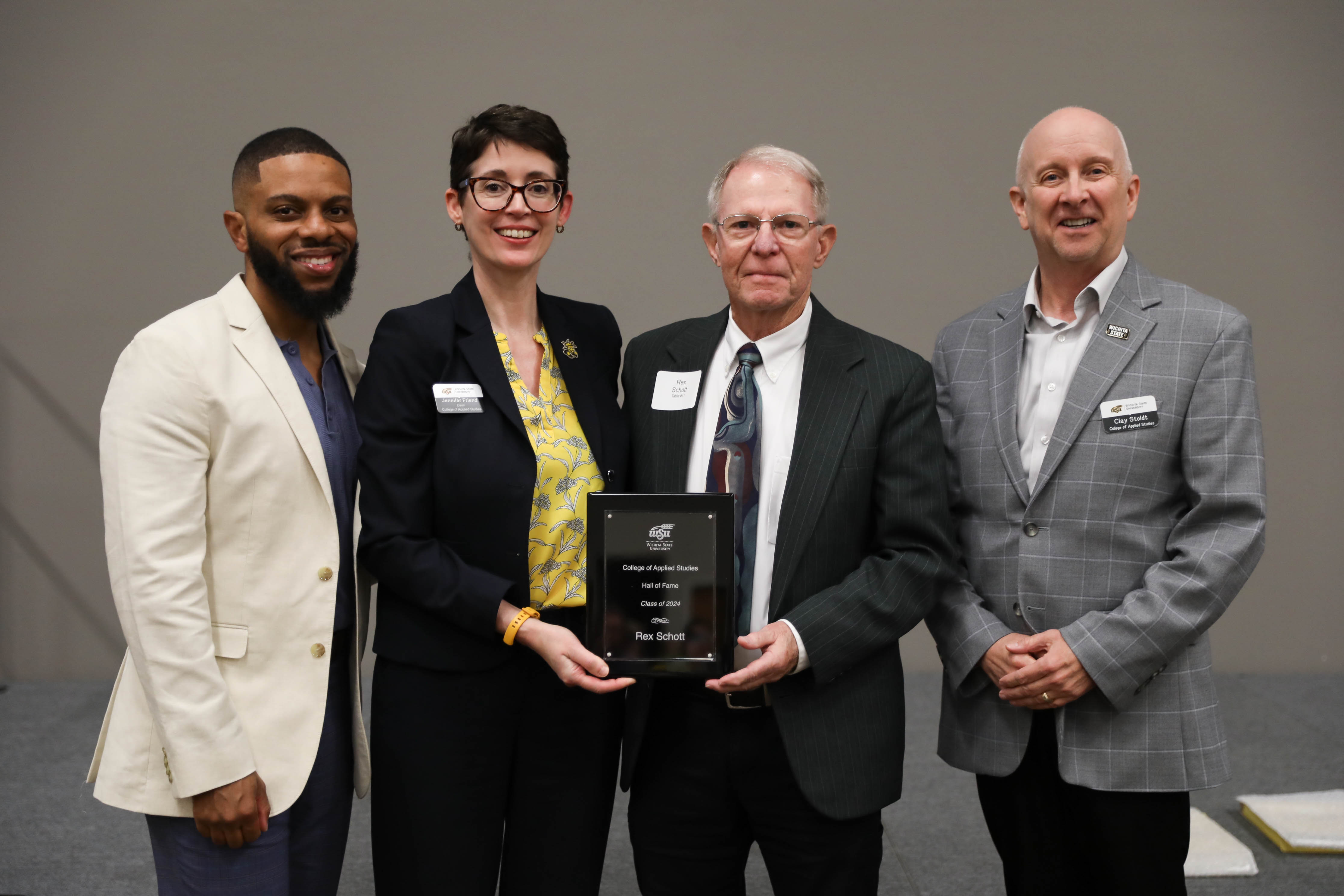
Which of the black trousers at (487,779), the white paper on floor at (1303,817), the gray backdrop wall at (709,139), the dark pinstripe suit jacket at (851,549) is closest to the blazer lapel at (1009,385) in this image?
the dark pinstripe suit jacket at (851,549)

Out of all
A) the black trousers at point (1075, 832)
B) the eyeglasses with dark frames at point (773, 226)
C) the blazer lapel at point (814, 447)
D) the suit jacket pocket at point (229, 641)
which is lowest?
the black trousers at point (1075, 832)

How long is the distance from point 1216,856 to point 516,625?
9.05ft

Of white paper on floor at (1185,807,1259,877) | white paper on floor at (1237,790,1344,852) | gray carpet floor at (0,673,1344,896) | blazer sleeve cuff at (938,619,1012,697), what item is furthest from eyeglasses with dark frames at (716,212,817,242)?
white paper on floor at (1237,790,1344,852)

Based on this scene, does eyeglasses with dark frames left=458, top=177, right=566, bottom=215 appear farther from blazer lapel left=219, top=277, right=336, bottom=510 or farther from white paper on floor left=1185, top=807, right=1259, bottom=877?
white paper on floor left=1185, top=807, right=1259, bottom=877

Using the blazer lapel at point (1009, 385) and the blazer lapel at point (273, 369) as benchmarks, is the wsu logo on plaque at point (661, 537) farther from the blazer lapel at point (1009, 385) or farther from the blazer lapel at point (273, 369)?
the blazer lapel at point (1009, 385)

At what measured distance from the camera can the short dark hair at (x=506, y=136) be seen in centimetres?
210

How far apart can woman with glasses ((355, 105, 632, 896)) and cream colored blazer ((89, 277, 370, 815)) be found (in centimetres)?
15

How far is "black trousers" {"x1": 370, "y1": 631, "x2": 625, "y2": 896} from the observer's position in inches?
81.0

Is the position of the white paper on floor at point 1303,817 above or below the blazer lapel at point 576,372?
below

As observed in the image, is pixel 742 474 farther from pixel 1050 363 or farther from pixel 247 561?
pixel 247 561

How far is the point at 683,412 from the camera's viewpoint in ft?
6.97

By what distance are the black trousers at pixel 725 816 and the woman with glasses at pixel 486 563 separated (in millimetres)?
148

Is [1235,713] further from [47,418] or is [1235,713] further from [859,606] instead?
[47,418]

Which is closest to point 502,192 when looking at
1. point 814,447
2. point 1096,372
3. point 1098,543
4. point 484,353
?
point 484,353
